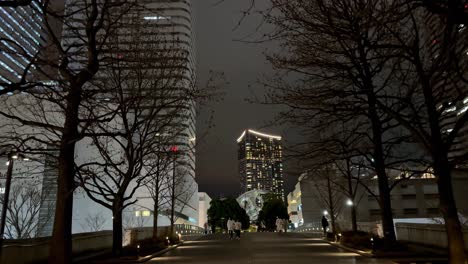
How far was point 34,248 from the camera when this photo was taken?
15484mm

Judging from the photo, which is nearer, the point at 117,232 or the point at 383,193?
the point at 383,193

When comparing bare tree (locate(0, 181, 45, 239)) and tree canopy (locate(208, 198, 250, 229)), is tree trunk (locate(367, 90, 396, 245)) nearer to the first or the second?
bare tree (locate(0, 181, 45, 239))

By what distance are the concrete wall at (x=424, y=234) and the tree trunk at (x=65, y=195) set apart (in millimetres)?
14926

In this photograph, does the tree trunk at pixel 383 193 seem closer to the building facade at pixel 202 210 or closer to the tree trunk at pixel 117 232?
the tree trunk at pixel 117 232

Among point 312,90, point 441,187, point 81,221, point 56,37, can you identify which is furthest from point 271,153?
point 81,221

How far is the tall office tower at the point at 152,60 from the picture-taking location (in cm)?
1291

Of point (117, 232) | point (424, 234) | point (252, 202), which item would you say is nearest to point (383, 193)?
point (424, 234)

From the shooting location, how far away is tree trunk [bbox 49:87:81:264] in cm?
1288

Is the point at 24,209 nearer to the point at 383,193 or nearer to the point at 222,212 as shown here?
the point at 222,212

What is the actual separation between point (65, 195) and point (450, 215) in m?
11.4

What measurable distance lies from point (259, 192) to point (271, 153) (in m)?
139

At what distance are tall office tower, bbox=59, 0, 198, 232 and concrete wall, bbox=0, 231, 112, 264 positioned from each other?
5.91m

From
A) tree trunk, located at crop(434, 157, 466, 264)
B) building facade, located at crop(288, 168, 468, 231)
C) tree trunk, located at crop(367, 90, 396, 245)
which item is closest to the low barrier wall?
tree trunk, located at crop(434, 157, 466, 264)

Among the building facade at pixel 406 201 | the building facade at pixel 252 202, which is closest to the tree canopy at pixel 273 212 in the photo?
the building facade at pixel 406 201
